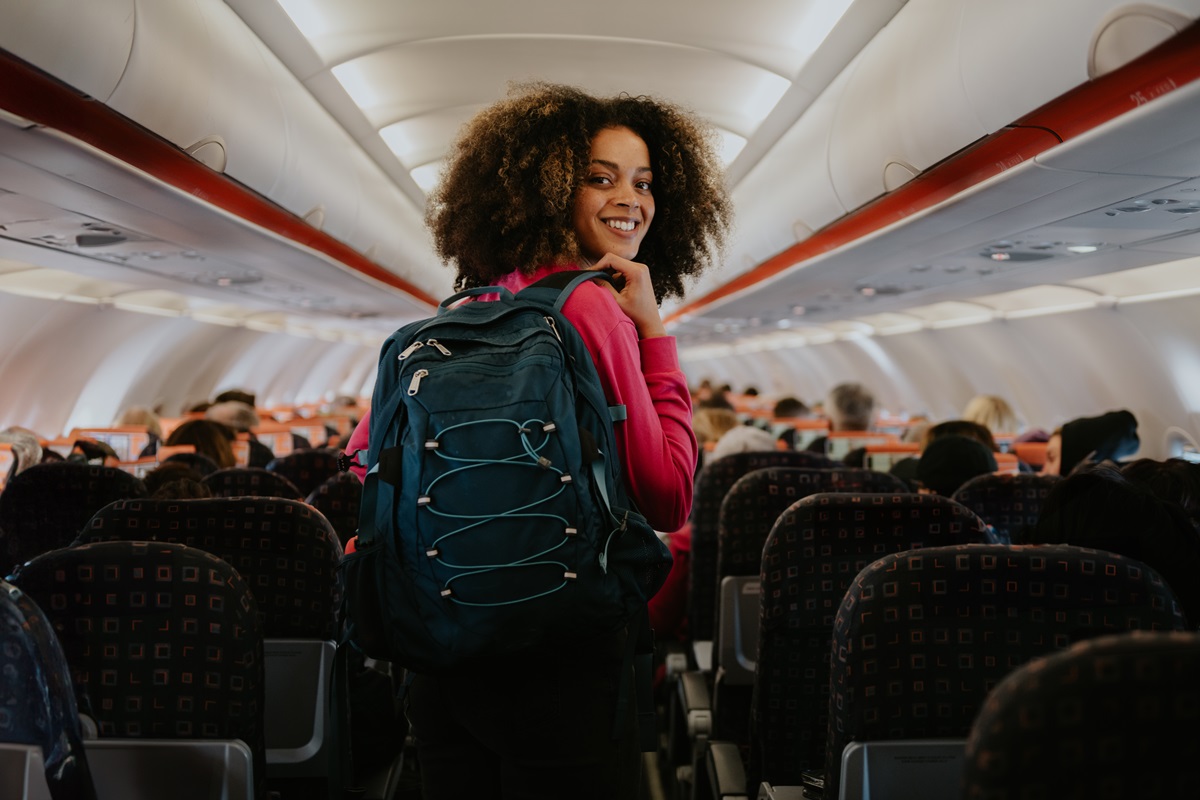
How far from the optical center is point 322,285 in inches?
386

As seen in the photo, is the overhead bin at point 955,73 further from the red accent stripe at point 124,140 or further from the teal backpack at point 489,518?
the red accent stripe at point 124,140

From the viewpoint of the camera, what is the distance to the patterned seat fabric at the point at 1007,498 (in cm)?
408

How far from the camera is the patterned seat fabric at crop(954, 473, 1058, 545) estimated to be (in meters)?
4.08

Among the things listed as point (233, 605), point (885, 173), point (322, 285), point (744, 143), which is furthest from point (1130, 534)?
point (322, 285)

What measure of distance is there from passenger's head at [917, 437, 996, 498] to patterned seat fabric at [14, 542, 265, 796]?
3.42 m

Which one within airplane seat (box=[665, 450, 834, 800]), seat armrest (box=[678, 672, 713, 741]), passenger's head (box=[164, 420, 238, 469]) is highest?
passenger's head (box=[164, 420, 238, 469])

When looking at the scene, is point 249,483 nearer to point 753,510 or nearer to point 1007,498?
point 753,510

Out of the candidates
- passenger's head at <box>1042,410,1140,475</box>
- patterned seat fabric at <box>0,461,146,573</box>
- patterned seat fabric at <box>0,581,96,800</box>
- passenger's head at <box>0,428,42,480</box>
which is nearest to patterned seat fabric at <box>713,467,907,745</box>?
passenger's head at <box>1042,410,1140,475</box>

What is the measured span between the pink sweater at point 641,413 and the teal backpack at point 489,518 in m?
0.10

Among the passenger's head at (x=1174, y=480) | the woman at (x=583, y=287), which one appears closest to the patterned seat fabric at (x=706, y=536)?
the passenger's head at (x=1174, y=480)

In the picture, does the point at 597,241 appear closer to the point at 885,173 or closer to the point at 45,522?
the point at 45,522

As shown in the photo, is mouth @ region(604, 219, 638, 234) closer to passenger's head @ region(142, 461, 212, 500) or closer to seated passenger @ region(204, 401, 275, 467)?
passenger's head @ region(142, 461, 212, 500)

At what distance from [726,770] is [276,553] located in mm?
1595

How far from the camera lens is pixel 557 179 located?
6.50 feet
